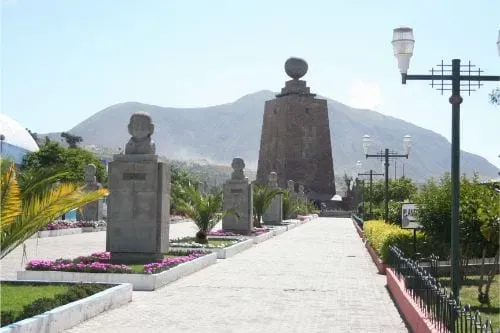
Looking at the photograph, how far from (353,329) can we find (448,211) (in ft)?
20.5

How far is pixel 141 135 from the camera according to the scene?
15.0m

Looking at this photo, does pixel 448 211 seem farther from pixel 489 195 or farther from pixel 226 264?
pixel 226 264

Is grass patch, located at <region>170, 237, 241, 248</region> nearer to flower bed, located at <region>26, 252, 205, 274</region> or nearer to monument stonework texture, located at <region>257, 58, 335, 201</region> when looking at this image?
flower bed, located at <region>26, 252, 205, 274</region>

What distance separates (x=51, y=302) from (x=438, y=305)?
14.7 ft

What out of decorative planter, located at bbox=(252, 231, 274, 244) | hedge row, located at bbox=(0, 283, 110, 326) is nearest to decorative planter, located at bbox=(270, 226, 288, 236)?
decorative planter, located at bbox=(252, 231, 274, 244)

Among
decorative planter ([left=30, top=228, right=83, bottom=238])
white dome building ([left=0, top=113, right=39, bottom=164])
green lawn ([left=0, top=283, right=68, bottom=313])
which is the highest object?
white dome building ([left=0, top=113, right=39, bottom=164])

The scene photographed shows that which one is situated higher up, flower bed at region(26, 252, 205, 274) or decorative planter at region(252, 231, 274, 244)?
decorative planter at region(252, 231, 274, 244)

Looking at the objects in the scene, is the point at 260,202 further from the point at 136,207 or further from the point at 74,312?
the point at 74,312

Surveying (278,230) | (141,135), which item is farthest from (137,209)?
(278,230)

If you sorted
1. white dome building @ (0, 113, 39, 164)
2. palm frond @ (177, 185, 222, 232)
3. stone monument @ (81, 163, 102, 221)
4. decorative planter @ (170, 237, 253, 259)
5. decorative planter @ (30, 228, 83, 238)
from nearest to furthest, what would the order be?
decorative planter @ (170, 237, 253, 259) → palm frond @ (177, 185, 222, 232) → decorative planter @ (30, 228, 83, 238) → stone monument @ (81, 163, 102, 221) → white dome building @ (0, 113, 39, 164)

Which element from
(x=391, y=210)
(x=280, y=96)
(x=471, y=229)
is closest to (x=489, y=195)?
(x=471, y=229)

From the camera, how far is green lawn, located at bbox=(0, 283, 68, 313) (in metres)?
8.97

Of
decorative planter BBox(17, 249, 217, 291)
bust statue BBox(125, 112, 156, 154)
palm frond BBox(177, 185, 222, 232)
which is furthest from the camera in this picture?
palm frond BBox(177, 185, 222, 232)

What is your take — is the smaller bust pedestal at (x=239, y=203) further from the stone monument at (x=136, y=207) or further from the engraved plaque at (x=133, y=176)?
the engraved plaque at (x=133, y=176)
